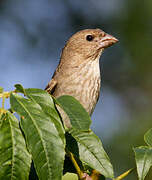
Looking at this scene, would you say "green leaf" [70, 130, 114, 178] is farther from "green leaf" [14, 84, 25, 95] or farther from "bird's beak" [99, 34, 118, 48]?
"bird's beak" [99, 34, 118, 48]

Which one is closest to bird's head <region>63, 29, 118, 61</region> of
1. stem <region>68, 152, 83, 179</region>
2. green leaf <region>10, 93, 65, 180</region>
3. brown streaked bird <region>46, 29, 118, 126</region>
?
brown streaked bird <region>46, 29, 118, 126</region>

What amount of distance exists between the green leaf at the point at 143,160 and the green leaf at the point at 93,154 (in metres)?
0.17

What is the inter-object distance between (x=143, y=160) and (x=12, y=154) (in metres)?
0.80

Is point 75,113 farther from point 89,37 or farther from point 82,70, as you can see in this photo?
point 89,37

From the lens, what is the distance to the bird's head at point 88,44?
6.29m

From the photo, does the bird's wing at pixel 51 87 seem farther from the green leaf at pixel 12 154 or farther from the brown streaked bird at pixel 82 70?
the green leaf at pixel 12 154

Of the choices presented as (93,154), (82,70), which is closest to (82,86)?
(82,70)

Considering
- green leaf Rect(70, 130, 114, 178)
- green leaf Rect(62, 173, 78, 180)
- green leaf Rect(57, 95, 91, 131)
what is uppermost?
green leaf Rect(57, 95, 91, 131)

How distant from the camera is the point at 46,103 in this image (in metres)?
2.55

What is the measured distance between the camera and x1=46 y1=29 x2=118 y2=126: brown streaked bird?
5.59 metres

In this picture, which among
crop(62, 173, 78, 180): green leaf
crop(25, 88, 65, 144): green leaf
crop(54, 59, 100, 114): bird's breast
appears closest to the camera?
crop(25, 88, 65, 144): green leaf

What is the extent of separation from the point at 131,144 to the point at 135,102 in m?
2.52

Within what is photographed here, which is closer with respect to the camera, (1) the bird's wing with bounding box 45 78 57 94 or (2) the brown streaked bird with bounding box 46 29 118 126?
(2) the brown streaked bird with bounding box 46 29 118 126

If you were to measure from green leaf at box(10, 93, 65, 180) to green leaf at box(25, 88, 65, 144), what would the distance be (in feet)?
0.12
